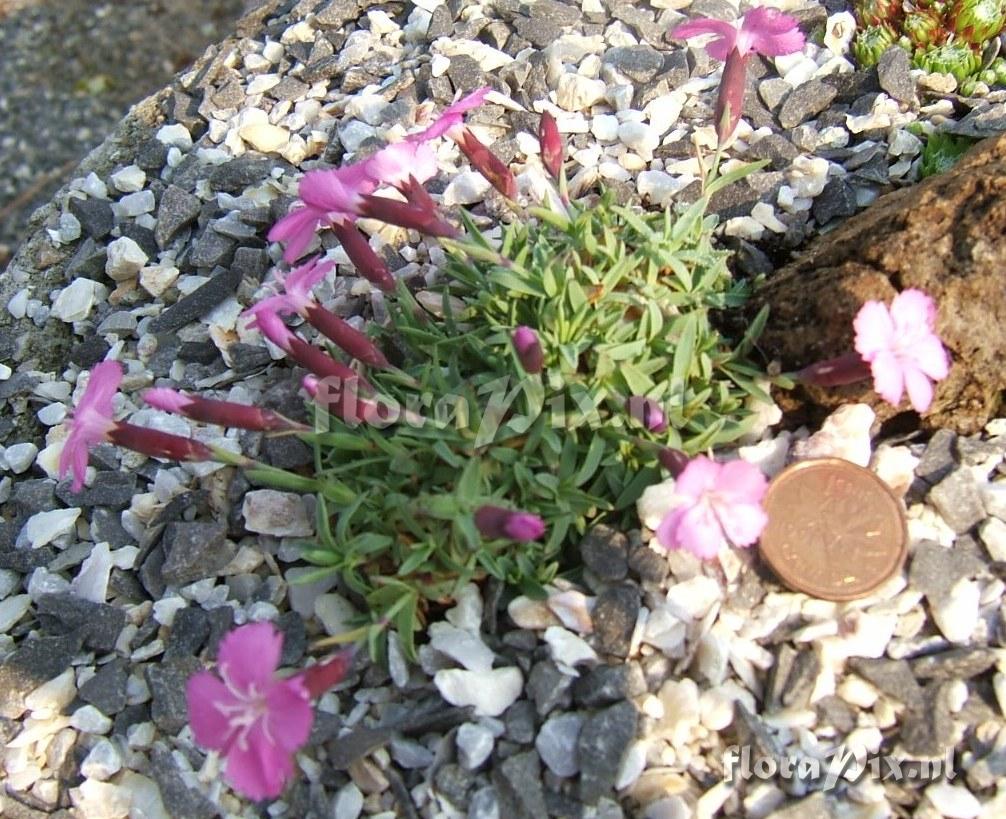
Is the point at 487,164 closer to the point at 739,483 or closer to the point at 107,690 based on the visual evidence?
the point at 739,483

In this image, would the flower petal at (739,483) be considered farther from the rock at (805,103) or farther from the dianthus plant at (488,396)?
the rock at (805,103)

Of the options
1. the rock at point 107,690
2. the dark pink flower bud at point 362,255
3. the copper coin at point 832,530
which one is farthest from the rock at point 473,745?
the dark pink flower bud at point 362,255

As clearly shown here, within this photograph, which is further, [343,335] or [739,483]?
[343,335]

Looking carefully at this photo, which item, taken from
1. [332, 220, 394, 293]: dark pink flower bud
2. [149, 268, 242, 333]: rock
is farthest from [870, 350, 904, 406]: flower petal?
[149, 268, 242, 333]: rock

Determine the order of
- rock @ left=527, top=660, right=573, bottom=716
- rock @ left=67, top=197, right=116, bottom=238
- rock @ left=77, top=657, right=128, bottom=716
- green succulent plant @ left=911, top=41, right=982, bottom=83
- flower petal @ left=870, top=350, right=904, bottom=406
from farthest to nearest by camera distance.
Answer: rock @ left=67, top=197, right=116, bottom=238, green succulent plant @ left=911, top=41, right=982, bottom=83, rock @ left=77, top=657, right=128, bottom=716, rock @ left=527, top=660, right=573, bottom=716, flower petal @ left=870, top=350, right=904, bottom=406

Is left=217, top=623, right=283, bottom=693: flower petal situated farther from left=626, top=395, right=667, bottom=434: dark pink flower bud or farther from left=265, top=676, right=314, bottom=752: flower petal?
left=626, top=395, right=667, bottom=434: dark pink flower bud

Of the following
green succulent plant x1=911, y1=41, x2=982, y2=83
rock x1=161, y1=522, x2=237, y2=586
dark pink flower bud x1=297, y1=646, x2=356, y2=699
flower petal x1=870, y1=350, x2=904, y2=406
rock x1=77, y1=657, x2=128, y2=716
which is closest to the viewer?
dark pink flower bud x1=297, y1=646, x2=356, y2=699

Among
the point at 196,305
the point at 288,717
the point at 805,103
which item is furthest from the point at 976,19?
the point at 288,717
